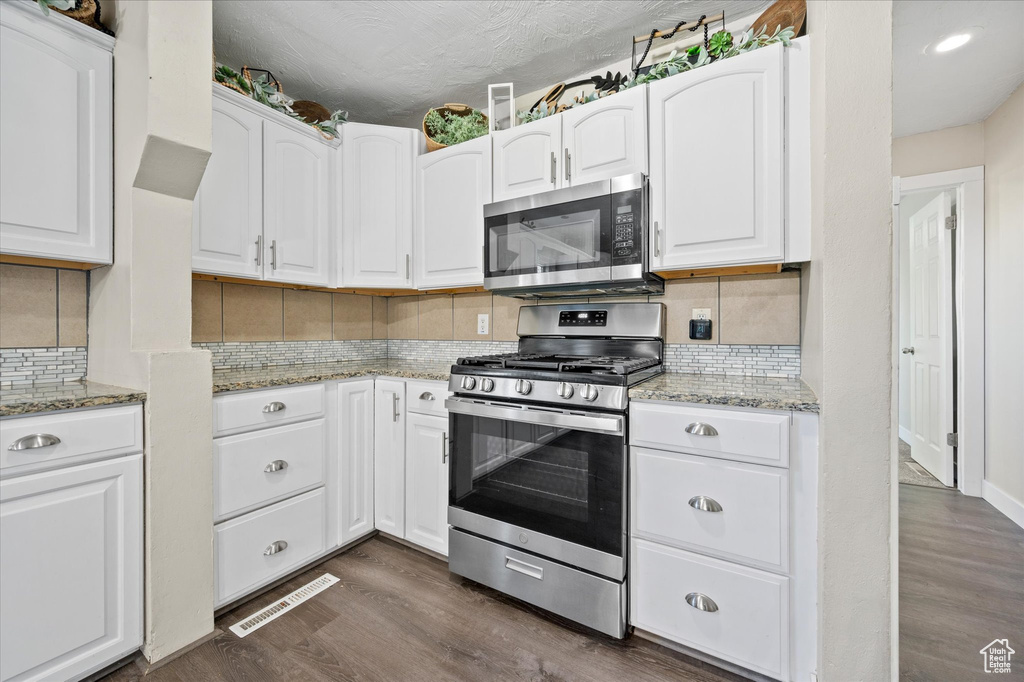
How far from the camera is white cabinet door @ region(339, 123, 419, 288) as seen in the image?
7.75ft

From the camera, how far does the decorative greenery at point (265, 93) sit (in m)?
1.91

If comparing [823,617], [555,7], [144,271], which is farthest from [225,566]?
[555,7]

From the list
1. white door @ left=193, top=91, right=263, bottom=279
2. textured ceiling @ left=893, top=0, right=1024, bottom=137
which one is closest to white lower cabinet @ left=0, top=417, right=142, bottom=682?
white door @ left=193, top=91, right=263, bottom=279

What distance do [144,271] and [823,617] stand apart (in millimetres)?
2358

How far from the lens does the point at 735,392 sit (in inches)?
55.3

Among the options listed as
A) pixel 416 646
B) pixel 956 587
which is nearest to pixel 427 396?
pixel 416 646

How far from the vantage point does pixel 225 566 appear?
1.65 metres

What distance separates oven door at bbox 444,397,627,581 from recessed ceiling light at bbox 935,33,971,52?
2.32 m

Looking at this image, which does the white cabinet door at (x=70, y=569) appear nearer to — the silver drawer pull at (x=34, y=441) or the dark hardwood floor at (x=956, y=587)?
the silver drawer pull at (x=34, y=441)

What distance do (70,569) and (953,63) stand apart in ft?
13.5

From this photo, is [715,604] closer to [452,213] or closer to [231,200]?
[452,213]

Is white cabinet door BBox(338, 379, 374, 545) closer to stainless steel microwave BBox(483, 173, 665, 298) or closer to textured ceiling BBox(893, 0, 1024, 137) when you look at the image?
stainless steel microwave BBox(483, 173, 665, 298)

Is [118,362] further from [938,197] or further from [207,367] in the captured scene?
[938,197]

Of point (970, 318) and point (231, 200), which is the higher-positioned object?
point (231, 200)
